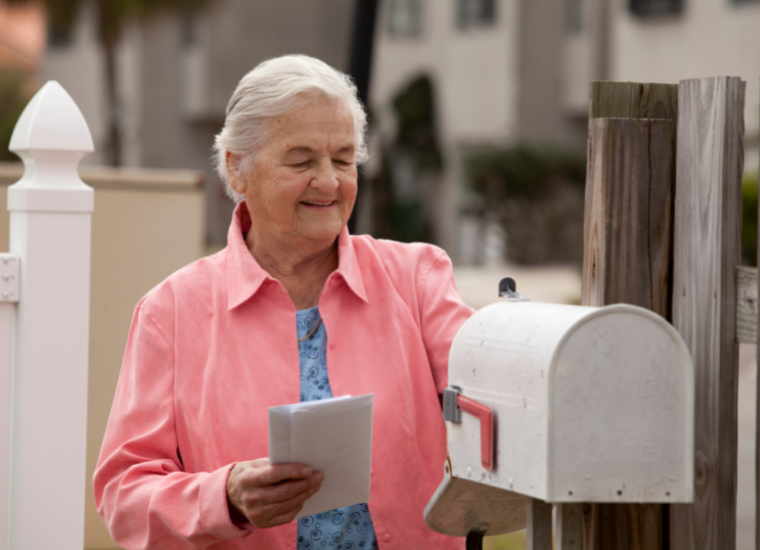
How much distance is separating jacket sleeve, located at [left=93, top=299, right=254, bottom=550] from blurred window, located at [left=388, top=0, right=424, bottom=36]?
67.6 ft

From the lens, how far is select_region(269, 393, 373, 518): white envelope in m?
1.91

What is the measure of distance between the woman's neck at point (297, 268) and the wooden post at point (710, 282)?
0.89 m

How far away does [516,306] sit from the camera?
6.31ft

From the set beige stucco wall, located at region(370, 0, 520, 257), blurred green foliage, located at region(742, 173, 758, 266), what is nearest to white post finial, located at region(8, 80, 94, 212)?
blurred green foliage, located at region(742, 173, 758, 266)

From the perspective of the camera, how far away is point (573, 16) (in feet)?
68.1

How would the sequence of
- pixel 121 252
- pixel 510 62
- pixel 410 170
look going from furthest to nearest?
1. pixel 410 170
2. pixel 510 62
3. pixel 121 252

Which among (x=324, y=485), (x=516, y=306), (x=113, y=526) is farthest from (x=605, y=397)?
(x=113, y=526)

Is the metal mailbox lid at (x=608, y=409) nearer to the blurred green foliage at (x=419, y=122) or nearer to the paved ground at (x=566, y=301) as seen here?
the paved ground at (x=566, y=301)

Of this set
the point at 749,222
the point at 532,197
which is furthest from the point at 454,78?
the point at 749,222

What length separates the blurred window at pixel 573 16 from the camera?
20.6 meters

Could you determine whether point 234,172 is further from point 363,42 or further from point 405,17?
point 405,17

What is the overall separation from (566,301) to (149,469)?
37.1 feet

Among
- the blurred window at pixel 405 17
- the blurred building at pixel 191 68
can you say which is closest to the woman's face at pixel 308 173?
the blurred window at pixel 405 17

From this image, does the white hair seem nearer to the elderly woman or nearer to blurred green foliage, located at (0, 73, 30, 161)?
the elderly woman
